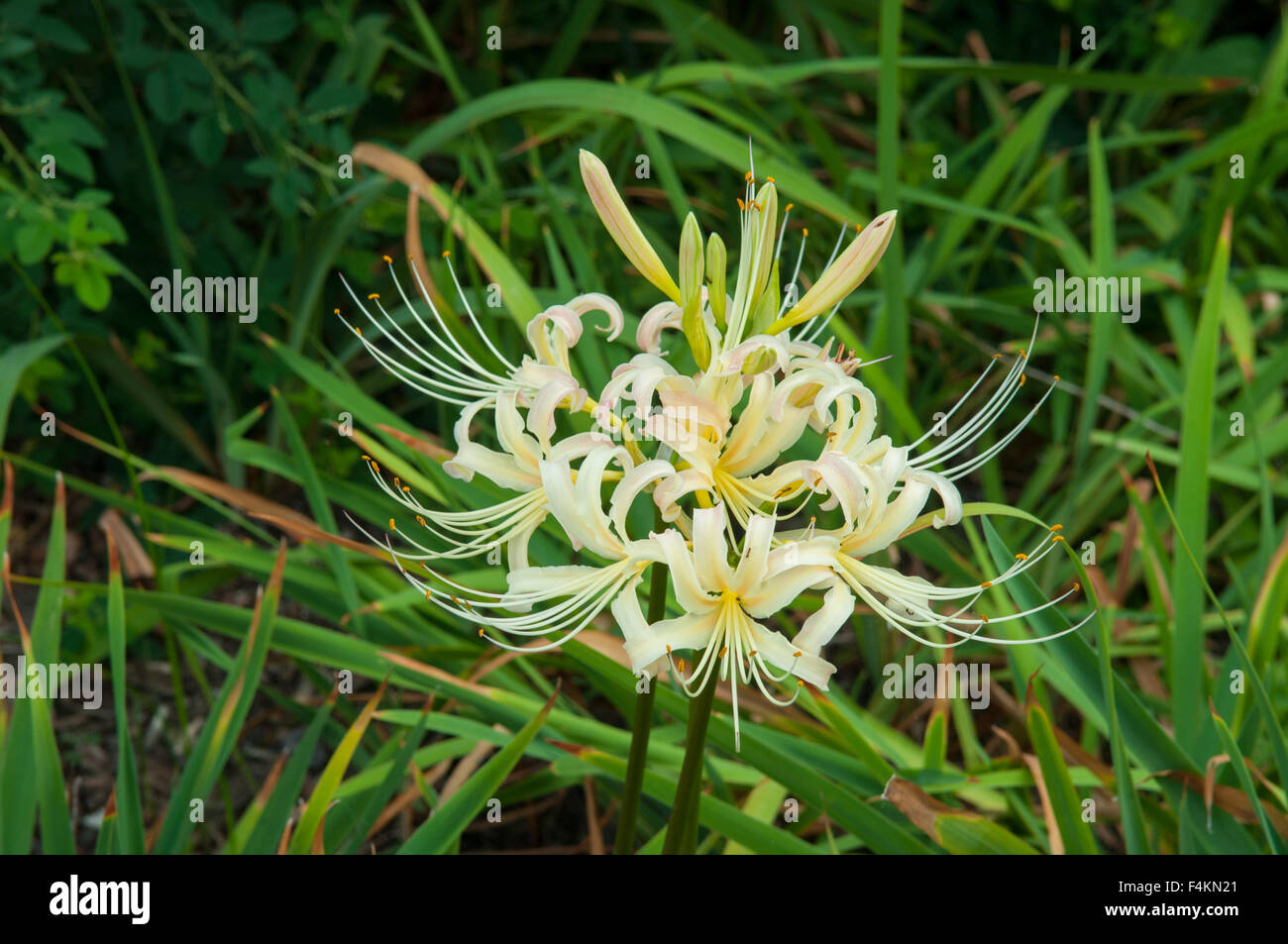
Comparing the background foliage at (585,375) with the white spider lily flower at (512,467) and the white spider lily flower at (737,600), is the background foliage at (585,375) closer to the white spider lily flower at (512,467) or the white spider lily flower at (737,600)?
the white spider lily flower at (512,467)

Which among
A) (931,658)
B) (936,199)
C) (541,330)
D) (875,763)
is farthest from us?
(936,199)

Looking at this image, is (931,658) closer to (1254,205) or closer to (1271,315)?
(1271,315)

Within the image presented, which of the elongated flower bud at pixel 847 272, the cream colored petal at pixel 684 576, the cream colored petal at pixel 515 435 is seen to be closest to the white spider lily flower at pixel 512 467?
the cream colored petal at pixel 515 435

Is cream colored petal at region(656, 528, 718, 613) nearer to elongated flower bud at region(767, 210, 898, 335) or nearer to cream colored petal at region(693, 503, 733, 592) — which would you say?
cream colored petal at region(693, 503, 733, 592)

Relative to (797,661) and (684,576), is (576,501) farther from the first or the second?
(797,661)

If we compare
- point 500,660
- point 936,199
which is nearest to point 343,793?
point 500,660
